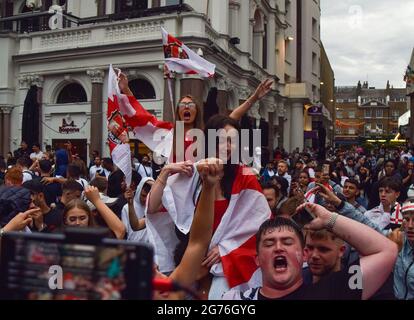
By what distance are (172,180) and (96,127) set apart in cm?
1680

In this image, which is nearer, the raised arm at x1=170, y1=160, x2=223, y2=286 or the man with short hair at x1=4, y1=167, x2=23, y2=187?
the raised arm at x1=170, y1=160, x2=223, y2=286

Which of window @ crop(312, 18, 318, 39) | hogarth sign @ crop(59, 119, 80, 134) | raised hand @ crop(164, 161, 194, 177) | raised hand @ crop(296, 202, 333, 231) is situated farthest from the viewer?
window @ crop(312, 18, 318, 39)

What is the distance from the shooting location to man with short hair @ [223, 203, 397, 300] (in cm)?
218

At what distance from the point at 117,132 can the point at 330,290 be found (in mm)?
4423

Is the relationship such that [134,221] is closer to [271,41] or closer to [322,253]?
[322,253]

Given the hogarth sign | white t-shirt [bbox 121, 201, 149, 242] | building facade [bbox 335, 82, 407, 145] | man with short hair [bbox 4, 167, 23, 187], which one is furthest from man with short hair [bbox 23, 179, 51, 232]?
building facade [bbox 335, 82, 407, 145]

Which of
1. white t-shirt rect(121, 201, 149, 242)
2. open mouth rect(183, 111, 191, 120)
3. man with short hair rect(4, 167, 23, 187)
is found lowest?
white t-shirt rect(121, 201, 149, 242)

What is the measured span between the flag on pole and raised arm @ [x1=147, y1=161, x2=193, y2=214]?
2.66 m

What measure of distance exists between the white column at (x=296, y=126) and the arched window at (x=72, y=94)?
17818 millimetres

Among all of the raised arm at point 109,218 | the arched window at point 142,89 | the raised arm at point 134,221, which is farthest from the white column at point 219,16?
the raised arm at point 109,218

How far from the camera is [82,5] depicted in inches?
899

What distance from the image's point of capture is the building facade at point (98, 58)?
60.1 feet

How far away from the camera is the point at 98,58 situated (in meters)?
19.5

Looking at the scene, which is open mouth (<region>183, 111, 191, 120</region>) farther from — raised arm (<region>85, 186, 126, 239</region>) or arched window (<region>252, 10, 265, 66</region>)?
arched window (<region>252, 10, 265, 66</region>)
